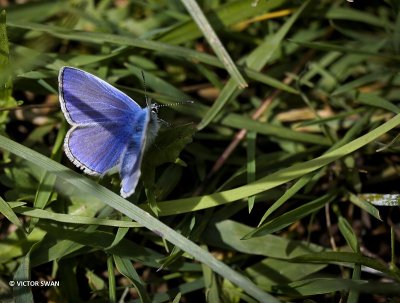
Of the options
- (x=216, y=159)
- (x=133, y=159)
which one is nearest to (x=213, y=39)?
(x=216, y=159)

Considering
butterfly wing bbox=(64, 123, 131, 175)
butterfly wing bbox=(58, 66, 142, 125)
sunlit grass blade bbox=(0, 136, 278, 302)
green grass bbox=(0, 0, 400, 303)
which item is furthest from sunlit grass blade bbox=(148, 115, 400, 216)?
butterfly wing bbox=(58, 66, 142, 125)

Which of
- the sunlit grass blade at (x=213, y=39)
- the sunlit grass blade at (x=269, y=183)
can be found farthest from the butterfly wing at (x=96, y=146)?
the sunlit grass blade at (x=213, y=39)

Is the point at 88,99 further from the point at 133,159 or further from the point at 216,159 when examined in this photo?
the point at 216,159

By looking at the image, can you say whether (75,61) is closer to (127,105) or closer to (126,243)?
(127,105)

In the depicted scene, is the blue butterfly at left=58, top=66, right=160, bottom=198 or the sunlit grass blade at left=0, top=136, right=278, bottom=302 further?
the blue butterfly at left=58, top=66, right=160, bottom=198

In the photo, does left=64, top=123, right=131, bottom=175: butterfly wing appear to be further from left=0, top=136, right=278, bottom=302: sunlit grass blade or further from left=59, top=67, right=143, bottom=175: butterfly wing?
left=0, top=136, right=278, bottom=302: sunlit grass blade

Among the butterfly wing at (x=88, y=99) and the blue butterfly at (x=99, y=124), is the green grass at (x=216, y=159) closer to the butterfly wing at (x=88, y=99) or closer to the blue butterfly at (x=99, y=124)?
the blue butterfly at (x=99, y=124)
